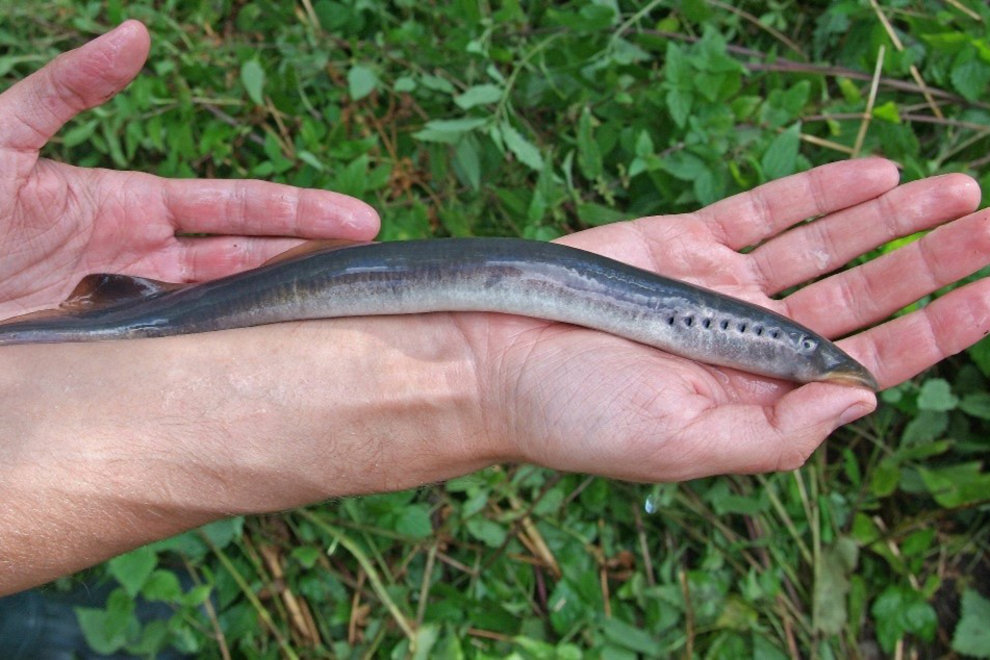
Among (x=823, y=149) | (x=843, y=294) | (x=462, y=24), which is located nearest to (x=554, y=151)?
(x=462, y=24)

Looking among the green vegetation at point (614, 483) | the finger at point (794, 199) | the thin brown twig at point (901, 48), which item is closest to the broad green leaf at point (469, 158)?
the green vegetation at point (614, 483)

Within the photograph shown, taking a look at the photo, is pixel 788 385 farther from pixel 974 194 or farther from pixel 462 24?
pixel 462 24

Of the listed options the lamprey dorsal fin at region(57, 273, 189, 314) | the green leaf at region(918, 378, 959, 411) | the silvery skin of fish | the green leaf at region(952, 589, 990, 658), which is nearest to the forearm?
the silvery skin of fish

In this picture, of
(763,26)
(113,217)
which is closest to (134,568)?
(113,217)

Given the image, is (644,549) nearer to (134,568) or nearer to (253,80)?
(134,568)

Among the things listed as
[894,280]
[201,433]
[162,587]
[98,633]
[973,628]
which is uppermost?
[894,280]

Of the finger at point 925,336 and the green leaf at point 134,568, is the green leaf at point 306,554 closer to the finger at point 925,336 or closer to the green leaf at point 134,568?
the green leaf at point 134,568

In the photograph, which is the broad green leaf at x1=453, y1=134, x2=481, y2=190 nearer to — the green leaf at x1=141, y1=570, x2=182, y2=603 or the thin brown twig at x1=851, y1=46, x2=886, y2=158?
the thin brown twig at x1=851, y1=46, x2=886, y2=158
